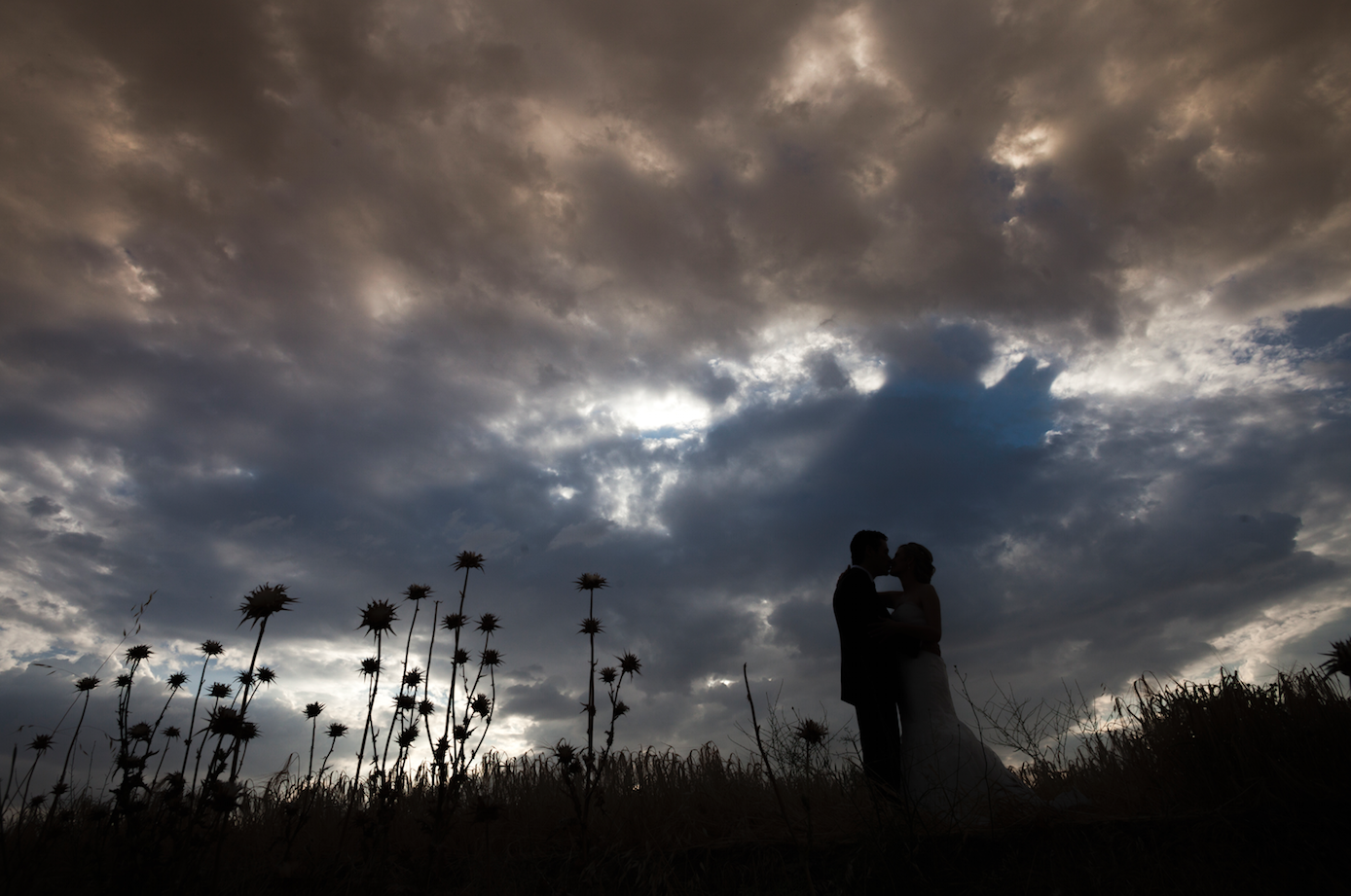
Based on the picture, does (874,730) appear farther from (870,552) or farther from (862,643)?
(870,552)

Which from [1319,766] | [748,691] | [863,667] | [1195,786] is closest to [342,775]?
[863,667]

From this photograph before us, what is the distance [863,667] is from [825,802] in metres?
1.34

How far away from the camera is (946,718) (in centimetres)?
668

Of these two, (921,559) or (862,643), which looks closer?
(862,643)

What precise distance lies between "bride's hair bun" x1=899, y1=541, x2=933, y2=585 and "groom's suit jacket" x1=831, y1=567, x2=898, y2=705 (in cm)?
55

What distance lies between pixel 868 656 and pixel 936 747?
1029mm

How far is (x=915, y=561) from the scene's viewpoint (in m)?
7.83

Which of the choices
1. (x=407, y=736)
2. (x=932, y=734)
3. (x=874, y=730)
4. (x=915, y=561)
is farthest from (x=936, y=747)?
(x=407, y=736)

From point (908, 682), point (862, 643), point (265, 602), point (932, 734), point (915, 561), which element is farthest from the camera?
point (915, 561)

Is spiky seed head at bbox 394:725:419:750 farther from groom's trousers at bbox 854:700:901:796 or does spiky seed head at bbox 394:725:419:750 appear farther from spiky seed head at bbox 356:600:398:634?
Answer: groom's trousers at bbox 854:700:901:796

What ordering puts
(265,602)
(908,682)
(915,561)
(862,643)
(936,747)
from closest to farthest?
(265,602) < (936,747) < (908,682) < (862,643) < (915,561)

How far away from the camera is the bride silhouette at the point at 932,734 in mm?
5801

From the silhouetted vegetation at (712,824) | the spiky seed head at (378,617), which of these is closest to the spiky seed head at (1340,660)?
the silhouetted vegetation at (712,824)

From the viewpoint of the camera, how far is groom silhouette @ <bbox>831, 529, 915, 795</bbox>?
6.84 metres
